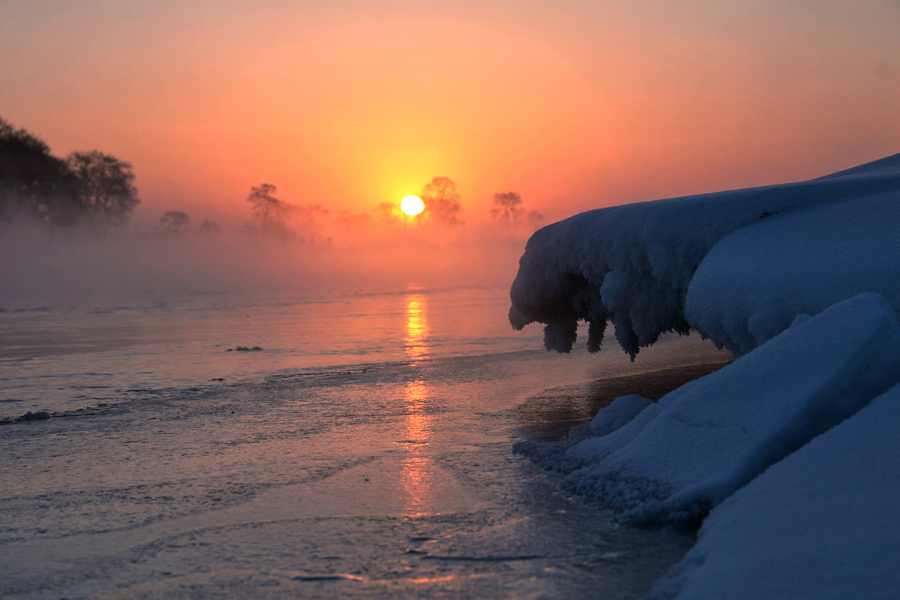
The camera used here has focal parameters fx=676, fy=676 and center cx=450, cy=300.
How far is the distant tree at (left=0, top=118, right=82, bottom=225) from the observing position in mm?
42500

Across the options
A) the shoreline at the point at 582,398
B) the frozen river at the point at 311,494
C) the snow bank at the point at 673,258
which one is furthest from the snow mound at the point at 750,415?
the shoreline at the point at 582,398

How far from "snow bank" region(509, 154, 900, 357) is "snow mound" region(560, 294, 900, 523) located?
84 cm

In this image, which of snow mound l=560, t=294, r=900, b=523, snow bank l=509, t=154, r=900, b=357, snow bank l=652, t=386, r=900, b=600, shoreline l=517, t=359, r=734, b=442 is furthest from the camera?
shoreline l=517, t=359, r=734, b=442

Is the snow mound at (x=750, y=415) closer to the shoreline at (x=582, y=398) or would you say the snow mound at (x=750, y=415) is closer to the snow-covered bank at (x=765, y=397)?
the snow-covered bank at (x=765, y=397)

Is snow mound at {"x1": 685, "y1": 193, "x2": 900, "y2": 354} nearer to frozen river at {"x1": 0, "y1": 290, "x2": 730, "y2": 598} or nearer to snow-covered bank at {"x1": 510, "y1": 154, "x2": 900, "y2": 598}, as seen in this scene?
snow-covered bank at {"x1": 510, "y1": 154, "x2": 900, "y2": 598}

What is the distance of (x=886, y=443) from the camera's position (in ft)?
10.3

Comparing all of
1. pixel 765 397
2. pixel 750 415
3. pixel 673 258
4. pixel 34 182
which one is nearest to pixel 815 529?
pixel 750 415

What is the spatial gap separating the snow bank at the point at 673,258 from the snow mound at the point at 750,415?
33.1 inches

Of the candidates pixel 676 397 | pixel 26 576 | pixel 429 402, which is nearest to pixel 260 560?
pixel 26 576

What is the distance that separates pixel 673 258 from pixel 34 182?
1925 inches

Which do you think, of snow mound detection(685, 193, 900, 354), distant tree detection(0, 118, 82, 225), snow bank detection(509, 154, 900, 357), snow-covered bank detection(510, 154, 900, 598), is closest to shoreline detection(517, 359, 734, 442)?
snow-covered bank detection(510, 154, 900, 598)

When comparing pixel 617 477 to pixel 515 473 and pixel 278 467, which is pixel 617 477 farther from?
pixel 278 467

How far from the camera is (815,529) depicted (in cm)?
271

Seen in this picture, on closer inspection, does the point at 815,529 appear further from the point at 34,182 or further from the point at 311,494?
the point at 34,182
